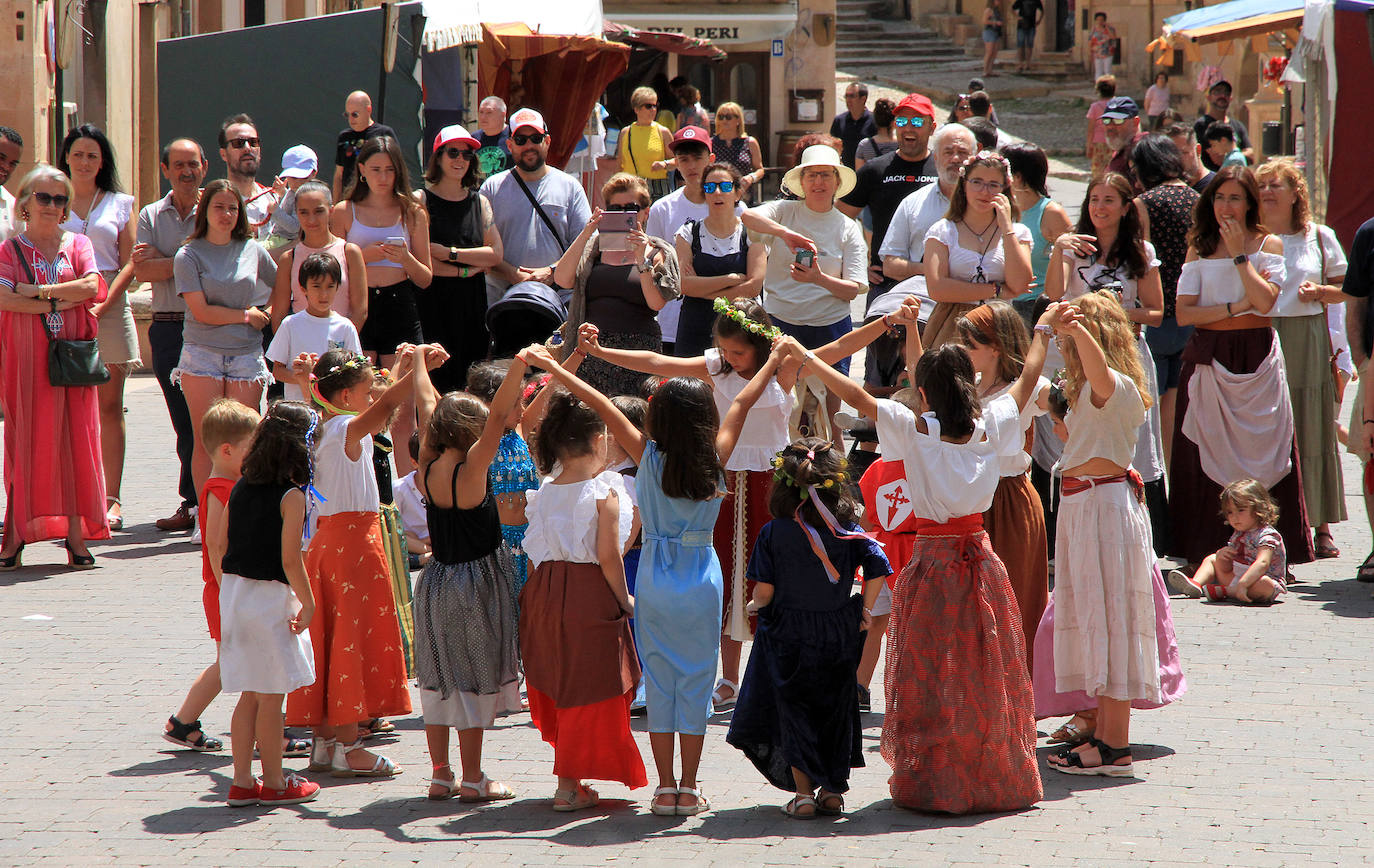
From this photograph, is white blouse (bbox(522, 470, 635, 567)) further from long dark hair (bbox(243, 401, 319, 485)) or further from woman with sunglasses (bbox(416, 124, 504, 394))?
woman with sunglasses (bbox(416, 124, 504, 394))

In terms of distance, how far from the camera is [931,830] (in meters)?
4.98

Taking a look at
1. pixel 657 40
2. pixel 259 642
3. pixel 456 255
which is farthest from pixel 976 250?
pixel 657 40

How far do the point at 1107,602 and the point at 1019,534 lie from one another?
17.8 inches

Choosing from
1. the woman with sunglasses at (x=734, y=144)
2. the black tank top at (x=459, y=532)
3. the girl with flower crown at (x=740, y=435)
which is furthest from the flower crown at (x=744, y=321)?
the woman with sunglasses at (x=734, y=144)

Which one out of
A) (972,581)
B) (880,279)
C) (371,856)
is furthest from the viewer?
(880,279)

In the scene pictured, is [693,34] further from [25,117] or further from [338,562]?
[338,562]

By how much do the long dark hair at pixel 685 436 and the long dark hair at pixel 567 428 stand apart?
0.21 m

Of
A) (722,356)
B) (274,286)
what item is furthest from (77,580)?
(722,356)

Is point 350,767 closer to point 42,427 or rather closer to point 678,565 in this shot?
point 678,565

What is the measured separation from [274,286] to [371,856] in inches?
186

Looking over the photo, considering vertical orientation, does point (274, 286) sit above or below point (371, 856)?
above

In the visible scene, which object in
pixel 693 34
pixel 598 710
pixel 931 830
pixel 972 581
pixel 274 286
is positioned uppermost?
pixel 693 34

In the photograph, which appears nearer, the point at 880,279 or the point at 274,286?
the point at 274,286

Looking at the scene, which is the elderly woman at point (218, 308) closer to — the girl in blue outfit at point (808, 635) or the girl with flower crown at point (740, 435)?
the girl with flower crown at point (740, 435)
